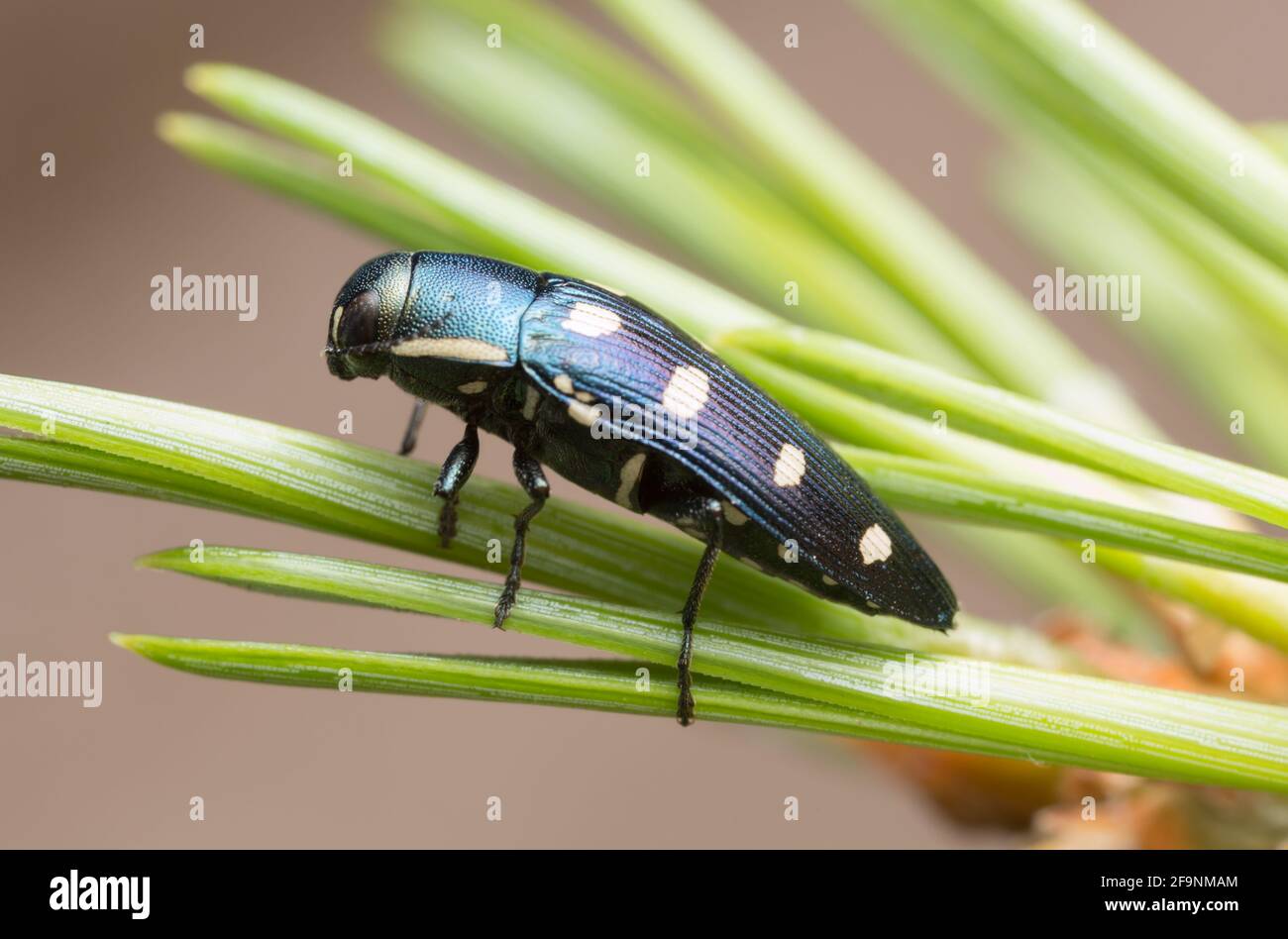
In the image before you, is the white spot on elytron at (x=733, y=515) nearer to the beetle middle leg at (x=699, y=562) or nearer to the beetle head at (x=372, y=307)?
the beetle middle leg at (x=699, y=562)

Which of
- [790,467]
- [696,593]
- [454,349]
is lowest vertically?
[696,593]

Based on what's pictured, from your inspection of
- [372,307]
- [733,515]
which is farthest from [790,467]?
[372,307]

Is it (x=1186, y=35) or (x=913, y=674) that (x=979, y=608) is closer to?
(x=1186, y=35)

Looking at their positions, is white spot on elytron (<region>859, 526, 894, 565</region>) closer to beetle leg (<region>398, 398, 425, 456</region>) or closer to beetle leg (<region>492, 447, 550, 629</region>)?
beetle leg (<region>492, 447, 550, 629</region>)

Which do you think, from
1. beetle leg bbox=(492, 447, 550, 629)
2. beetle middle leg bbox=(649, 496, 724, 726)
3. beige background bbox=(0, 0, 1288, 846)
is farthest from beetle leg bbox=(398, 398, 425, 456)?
beige background bbox=(0, 0, 1288, 846)

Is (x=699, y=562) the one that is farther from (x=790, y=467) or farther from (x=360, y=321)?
(x=360, y=321)
